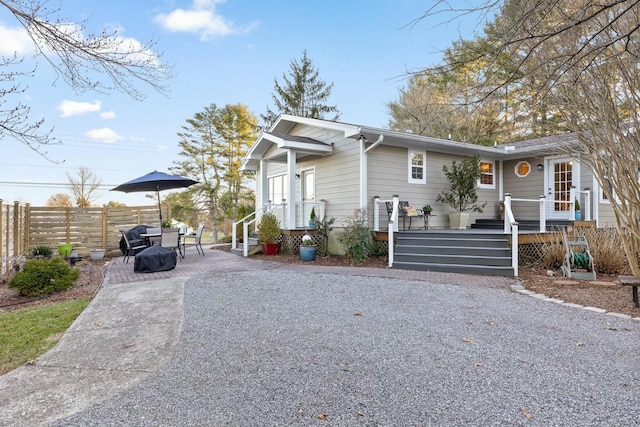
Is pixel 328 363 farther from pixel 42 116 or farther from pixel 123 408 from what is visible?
pixel 42 116

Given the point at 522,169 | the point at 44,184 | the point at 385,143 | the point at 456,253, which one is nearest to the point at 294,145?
the point at 385,143

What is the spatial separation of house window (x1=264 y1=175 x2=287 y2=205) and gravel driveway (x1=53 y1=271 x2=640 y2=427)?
7.39 meters

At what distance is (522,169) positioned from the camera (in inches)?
457

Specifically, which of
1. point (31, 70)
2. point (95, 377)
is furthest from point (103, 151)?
point (95, 377)

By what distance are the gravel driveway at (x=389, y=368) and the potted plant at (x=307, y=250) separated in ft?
13.2

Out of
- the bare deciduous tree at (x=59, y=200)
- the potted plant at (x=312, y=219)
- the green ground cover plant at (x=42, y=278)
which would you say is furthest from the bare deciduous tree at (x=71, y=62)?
the bare deciduous tree at (x=59, y=200)

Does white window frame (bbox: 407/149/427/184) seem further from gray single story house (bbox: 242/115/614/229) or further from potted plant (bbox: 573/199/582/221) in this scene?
potted plant (bbox: 573/199/582/221)

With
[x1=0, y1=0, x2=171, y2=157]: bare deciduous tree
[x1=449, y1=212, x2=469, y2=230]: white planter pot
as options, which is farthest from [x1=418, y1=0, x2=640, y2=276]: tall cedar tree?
[x1=0, y1=0, x2=171, y2=157]: bare deciduous tree

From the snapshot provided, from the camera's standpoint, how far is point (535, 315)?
4355mm

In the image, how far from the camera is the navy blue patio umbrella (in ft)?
30.2

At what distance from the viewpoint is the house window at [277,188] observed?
39.5 ft

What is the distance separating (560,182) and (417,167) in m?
4.53

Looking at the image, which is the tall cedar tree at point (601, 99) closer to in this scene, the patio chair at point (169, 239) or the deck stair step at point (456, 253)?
the deck stair step at point (456, 253)

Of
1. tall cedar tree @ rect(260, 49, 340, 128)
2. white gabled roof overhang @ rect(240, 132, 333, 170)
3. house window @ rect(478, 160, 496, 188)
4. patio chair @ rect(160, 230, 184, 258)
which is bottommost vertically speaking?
patio chair @ rect(160, 230, 184, 258)
